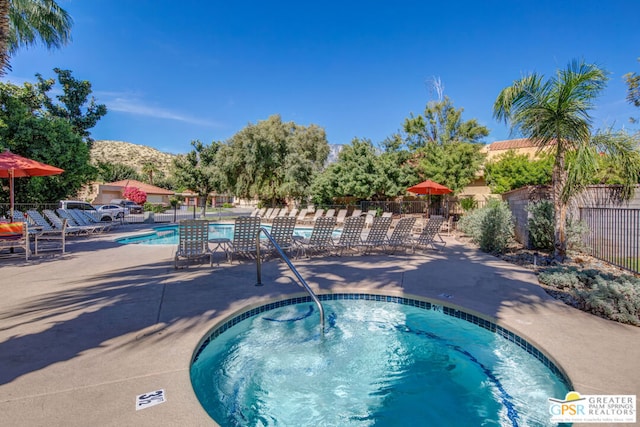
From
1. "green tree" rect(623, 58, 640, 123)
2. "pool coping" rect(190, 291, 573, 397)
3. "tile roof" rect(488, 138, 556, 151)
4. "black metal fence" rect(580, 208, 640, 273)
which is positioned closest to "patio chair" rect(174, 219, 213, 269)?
"pool coping" rect(190, 291, 573, 397)

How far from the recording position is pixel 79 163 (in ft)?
46.9

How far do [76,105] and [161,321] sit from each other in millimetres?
→ 21828

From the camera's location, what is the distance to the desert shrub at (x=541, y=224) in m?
8.75

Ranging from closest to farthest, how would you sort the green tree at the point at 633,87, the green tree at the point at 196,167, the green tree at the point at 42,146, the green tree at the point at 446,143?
the green tree at the point at 42,146 < the green tree at the point at 633,87 < the green tree at the point at 446,143 < the green tree at the point at 196,167

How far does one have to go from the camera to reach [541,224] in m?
8.88

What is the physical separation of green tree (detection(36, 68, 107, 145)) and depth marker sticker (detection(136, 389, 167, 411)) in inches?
856

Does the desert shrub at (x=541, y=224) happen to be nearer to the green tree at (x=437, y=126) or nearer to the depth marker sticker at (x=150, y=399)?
the depth marker sticker at (x=150, y=399)

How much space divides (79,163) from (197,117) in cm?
1542

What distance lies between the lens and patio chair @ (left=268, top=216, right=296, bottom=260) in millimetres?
8125

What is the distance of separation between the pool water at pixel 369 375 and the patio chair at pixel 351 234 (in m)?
4.15

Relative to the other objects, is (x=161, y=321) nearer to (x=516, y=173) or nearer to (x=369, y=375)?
(x=369, y=375)

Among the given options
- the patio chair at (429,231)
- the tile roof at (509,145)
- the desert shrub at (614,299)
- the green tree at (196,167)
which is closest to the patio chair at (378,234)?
the patio chair at (429,231)

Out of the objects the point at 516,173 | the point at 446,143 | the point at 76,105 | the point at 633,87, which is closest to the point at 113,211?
the point at 76,105

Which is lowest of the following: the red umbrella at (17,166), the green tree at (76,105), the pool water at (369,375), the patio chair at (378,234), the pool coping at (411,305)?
the pool water at (369,375)
